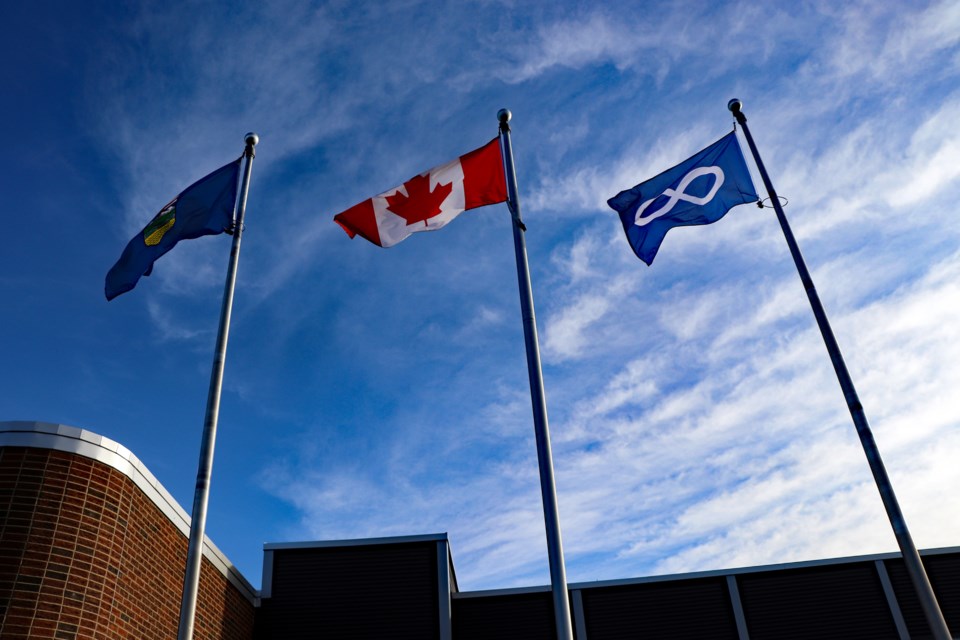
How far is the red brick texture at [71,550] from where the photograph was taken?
938cm

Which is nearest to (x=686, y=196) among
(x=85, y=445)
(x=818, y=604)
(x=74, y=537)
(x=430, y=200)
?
(x=430, y=200)

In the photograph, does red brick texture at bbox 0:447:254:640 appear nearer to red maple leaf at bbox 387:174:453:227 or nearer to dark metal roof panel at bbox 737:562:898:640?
red maple leaf at bbox 387:174:453:227

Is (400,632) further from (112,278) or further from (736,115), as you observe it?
(736,115)

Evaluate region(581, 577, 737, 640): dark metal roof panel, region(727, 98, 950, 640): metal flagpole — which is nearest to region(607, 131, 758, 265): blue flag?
region(727, 98, 950, 640): metal flagpole

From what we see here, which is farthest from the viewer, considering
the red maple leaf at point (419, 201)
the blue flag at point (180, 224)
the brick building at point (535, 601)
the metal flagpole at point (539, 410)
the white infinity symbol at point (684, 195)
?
the brick building at point (535, 601)

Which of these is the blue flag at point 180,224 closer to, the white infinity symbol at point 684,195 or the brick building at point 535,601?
the brick building at point 535,601

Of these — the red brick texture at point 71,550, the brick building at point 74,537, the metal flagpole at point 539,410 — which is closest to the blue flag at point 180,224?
the brick building at point 74,537

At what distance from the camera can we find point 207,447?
10555 millimetres

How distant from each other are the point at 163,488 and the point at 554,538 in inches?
275

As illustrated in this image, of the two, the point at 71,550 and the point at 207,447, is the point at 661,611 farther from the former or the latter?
the point at 71,550

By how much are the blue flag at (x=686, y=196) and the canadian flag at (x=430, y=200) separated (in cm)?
262

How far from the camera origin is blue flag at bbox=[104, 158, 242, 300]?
41.6 feet

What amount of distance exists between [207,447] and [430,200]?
559 cm

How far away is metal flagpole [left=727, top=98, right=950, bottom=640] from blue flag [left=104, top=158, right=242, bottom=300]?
9.71 meters
